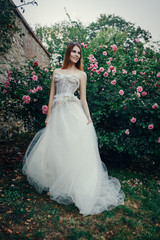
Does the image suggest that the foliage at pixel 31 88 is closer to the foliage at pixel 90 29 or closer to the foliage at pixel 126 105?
the foliage at pixel 126 105

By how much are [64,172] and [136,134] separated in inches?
85.9

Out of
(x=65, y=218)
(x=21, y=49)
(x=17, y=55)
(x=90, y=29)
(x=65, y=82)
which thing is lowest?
(x=65, y=218)

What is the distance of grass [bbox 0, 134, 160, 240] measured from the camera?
7.09 ft

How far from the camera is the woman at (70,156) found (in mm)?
2672

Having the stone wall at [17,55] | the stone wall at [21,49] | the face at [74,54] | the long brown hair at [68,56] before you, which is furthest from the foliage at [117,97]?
the stone wall at [21,49]

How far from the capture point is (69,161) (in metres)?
2.72

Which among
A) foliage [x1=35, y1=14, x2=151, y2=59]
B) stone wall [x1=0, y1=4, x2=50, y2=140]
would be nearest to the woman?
stone wall [x1=0, y1=4, x2=50, y2=140]

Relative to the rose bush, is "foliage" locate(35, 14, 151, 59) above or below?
above

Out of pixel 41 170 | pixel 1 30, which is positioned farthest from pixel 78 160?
pixel 1 30

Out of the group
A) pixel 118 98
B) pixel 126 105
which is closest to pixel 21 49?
pixel 118 98

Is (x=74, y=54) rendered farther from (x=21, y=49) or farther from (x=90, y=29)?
(x=90, y=29)

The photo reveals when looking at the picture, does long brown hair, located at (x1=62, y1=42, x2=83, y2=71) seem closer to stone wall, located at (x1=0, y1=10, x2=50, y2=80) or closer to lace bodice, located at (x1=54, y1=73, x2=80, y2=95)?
lace bodice, located at (x1=54, y1=73, x2=80, y2=95)

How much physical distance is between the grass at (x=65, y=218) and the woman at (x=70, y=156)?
0.14m

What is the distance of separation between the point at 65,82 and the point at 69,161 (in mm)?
1345
